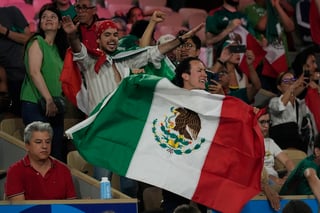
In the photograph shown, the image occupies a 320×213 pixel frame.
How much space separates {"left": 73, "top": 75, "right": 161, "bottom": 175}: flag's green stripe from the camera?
28.5ft

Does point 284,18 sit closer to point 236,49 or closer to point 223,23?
point 223,23

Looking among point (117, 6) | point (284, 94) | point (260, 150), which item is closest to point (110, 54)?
point (260, 150)

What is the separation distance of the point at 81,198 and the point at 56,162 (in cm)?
38

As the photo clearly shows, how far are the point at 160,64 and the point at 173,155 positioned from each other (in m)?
1.27

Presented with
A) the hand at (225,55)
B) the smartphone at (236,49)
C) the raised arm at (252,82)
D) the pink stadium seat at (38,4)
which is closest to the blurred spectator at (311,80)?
the raised arm at (252,82)

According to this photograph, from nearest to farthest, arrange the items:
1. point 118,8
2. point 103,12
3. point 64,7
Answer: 1. point 64,7
2. point 103,12
3. point 118,8

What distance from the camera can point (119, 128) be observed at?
8.76 meters

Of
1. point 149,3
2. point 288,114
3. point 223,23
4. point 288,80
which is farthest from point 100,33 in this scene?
point 149,3

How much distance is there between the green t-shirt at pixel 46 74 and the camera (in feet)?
32.1

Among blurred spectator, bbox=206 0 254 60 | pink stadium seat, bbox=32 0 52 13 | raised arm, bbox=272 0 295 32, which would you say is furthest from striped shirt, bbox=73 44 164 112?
raised arm, bbox=272 0 295 32

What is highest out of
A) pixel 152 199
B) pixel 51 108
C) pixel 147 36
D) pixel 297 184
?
pixel 147 36

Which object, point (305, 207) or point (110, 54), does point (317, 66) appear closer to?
point (110, 54)

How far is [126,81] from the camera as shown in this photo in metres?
8.74

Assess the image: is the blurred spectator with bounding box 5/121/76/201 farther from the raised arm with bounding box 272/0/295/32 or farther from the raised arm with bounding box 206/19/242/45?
the raised arm with bounding box 272/0/295/32
